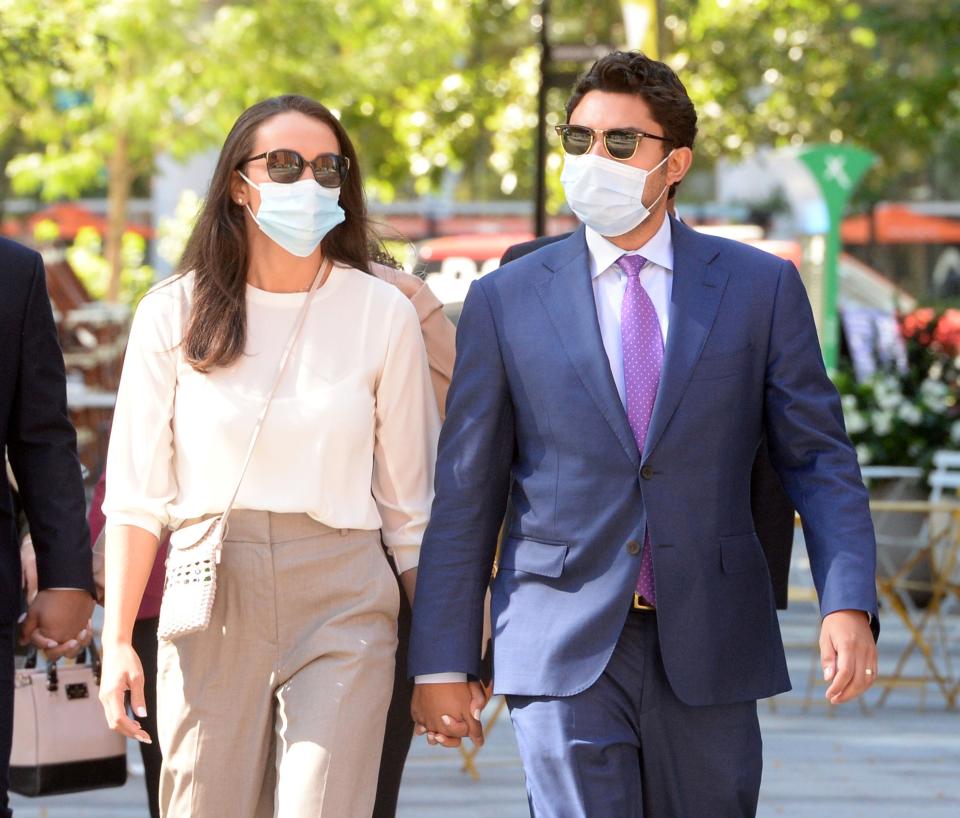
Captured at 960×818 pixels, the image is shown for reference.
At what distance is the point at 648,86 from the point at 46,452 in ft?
4.77

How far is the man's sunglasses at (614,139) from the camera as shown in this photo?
12.2ft

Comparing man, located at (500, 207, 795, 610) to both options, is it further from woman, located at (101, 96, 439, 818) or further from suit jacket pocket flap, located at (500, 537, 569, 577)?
woman, located at (101, 96, 439, 818)

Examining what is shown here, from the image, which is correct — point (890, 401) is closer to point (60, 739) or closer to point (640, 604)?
point (60, 739)

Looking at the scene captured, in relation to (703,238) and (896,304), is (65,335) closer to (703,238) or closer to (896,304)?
(896,304)

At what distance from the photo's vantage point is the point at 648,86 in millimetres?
3682

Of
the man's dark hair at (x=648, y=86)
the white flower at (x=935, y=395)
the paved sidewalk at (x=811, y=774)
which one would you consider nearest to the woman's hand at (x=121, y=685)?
the man's dark hair at (x=648, y=86)

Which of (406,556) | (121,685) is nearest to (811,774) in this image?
(406,556)

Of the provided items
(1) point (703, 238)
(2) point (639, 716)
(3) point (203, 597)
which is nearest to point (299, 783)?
(3) point (203, 597)

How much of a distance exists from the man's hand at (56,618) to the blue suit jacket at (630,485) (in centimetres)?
79

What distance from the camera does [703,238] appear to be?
3.74 m

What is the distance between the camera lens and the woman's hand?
342cm

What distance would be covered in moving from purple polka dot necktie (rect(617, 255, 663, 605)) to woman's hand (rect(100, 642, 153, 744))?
96 cm

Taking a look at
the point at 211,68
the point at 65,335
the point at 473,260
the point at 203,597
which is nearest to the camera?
the point at 203,597

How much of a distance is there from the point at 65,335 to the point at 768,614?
46.9 ft
